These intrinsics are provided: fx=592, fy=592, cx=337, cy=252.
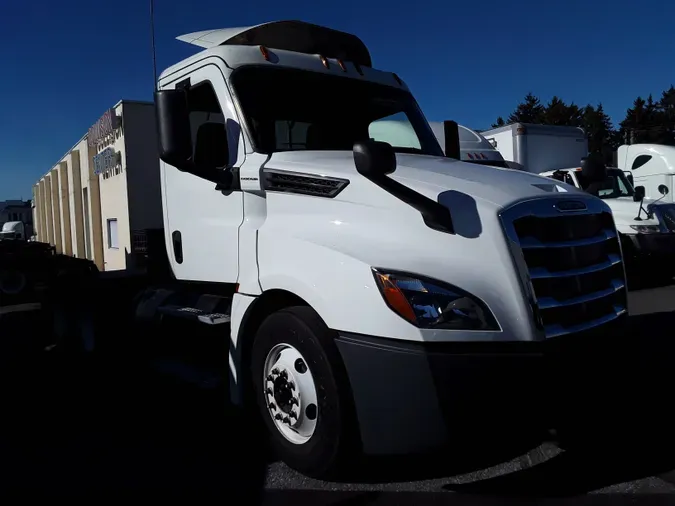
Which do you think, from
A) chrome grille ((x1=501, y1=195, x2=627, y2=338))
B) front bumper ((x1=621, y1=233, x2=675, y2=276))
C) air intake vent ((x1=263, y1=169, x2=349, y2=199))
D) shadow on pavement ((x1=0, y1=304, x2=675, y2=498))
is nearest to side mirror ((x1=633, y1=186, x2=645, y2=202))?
front bumper ((x1=621, y1=233, x2=675, y2=276))

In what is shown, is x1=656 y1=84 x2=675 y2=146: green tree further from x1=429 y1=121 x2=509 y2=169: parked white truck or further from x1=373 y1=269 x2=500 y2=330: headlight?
x1=373 y1=269 x2=500 y2=330: headlight

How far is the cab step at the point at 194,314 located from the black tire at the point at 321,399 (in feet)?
1.95

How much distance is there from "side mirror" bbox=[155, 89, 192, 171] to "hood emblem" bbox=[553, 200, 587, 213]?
7.26 feet

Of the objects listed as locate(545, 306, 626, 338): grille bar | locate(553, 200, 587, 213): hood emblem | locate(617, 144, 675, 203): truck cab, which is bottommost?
locate(545, 306, 626, 338): grille bar

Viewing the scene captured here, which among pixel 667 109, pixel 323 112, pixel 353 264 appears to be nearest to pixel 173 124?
pixel 323 112

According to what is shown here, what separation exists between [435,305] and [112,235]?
4.49 metres

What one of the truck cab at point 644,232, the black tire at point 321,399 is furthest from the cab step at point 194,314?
the truck cab at point 644,232

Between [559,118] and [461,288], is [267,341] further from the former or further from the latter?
[559,118]

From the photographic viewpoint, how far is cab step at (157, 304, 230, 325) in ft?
12.7

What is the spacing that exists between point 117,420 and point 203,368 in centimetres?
89

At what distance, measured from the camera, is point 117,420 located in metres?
4.57

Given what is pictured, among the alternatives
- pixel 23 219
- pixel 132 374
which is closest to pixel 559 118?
pixel 23 219

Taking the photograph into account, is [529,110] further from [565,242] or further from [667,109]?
[565,242]

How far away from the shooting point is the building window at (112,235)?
19.7 ft
